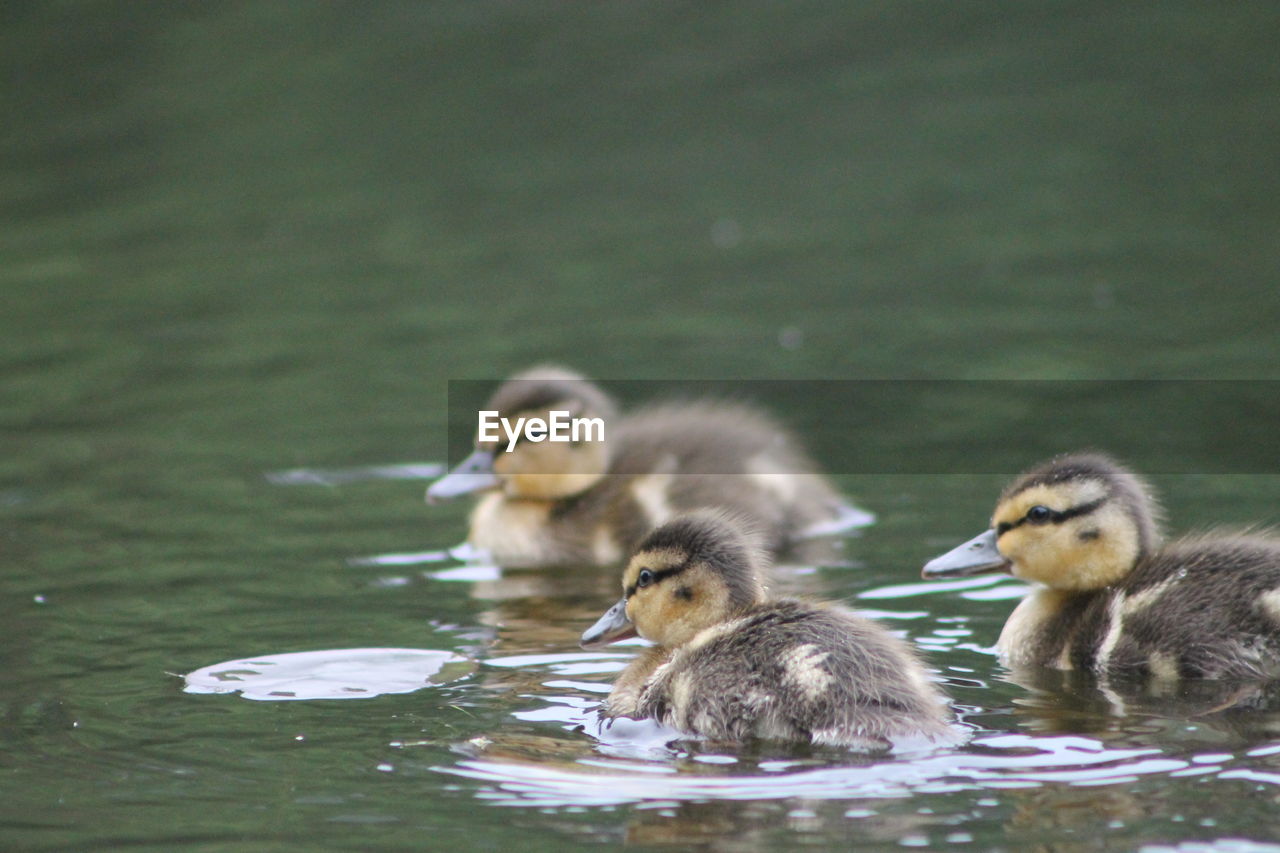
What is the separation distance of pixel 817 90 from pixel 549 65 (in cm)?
171

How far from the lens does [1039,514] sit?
16.2 feet

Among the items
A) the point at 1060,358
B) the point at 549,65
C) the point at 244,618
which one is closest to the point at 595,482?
the point at 244,618

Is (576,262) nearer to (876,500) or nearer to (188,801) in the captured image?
(876,500)

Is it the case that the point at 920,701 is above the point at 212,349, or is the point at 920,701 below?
below

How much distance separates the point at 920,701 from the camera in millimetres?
3982

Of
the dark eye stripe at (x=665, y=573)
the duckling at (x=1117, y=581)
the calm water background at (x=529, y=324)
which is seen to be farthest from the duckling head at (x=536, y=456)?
the dark eye stripe at (x=665, y=573)

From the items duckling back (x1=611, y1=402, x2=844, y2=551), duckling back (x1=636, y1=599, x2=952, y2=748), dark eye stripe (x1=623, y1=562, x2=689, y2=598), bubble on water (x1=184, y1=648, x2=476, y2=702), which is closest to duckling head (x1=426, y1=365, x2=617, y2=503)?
duckling back (x1=611, y1=402, x2=844, y2=551)

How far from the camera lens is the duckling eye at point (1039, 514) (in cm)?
491

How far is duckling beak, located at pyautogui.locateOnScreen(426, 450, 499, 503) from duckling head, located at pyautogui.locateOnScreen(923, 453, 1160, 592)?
6.30 ft

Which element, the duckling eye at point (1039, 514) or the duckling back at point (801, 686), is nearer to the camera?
the duckling back at point (801, 686)

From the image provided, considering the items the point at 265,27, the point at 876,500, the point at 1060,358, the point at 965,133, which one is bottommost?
the point at 876,500

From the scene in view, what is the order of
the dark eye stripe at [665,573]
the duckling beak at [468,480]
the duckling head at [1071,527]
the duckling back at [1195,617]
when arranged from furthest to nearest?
the duckling beak at [468,480] < the duckling head at [1071,527] < the dark eye stripe at [665,573] < the duckling back at [1195,617]

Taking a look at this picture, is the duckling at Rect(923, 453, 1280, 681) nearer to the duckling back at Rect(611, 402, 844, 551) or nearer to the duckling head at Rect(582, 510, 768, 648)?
the duckling head at Rect(582, 510, 768, 648)

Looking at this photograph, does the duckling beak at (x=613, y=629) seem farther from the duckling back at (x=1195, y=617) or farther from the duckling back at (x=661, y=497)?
the duckling back at (x=661, y=497)
